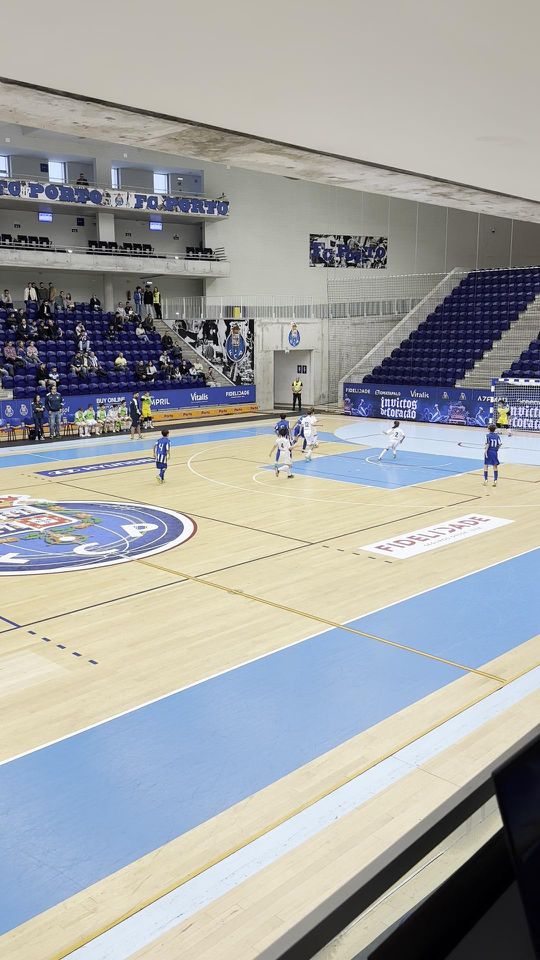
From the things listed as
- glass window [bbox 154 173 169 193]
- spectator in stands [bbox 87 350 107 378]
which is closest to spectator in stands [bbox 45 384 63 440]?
spectator in stands [bbox 87 350 107 378]

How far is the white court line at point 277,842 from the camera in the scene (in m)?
4.62

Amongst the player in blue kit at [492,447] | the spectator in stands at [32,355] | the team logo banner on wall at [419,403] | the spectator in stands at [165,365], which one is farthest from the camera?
the spectator in stands at [165,365]

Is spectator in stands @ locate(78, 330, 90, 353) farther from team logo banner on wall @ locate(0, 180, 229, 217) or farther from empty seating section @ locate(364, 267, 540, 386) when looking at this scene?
empty seating section @ locate(364, 267, 540, 386)

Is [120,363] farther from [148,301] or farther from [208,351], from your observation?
[148,301]

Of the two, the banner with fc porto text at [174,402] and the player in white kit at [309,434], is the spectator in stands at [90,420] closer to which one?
the banner with fc porto text at [174,402]

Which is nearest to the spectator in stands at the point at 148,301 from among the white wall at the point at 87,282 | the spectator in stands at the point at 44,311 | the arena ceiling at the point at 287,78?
the white wall at the point at 87,282

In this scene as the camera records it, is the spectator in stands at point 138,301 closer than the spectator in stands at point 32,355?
No

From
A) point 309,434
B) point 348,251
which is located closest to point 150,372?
point 309,434

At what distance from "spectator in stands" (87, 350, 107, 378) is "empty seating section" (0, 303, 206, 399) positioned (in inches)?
6.7

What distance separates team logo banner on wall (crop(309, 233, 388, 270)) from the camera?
44781 mm

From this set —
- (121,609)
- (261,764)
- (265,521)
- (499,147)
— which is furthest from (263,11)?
(265,521)

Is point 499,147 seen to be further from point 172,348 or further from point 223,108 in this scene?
point 172,348

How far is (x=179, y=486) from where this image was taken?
Answer: 19.2 metres

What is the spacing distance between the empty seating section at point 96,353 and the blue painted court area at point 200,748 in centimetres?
2317
